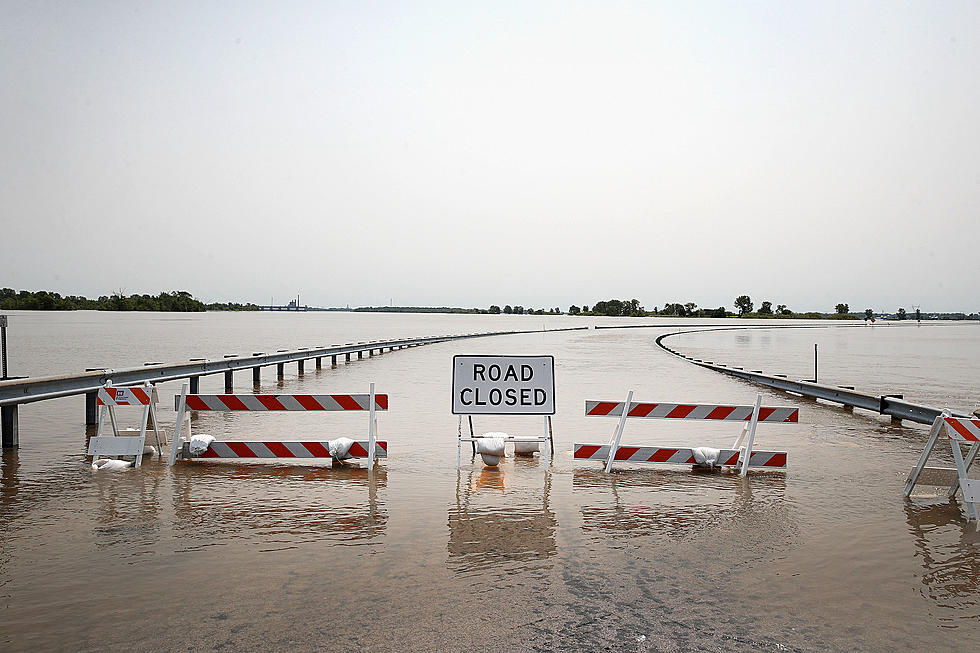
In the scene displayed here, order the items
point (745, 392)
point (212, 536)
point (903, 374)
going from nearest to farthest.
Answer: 1. point (212, 536)
2. point (745, 392)
3. point (903, 374)

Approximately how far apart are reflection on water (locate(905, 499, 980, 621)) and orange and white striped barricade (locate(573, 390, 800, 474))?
1.99 meters

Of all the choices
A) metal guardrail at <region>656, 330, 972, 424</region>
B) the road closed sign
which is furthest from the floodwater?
metal guardrail at <region>656, 330, 972, 424</region>

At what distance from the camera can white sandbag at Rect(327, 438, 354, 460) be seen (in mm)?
10242

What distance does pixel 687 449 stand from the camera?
10250 millimetres

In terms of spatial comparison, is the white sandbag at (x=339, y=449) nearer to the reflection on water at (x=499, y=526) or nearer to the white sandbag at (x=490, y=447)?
the reflection on water at (x=499, y=526)

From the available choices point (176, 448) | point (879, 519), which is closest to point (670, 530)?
point (879, 519)

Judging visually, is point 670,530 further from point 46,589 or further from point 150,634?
point 46,589

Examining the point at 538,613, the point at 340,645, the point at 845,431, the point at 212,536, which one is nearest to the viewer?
the point at 340,645

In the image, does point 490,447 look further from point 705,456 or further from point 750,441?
point 750,441

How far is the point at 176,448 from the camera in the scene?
10516 mm

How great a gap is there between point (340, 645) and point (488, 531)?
2.73 metres

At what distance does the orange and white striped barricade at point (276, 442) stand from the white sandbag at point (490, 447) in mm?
1267

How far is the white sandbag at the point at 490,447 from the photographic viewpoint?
409 inches

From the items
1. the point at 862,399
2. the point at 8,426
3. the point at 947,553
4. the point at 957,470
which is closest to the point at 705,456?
the point at 957,470
